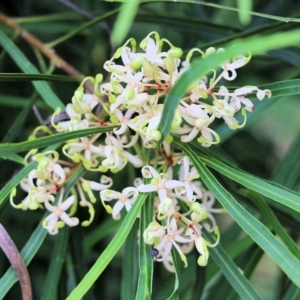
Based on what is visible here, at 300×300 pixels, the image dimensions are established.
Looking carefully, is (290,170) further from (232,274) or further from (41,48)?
(41,48)

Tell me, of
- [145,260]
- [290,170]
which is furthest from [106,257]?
[290,170]

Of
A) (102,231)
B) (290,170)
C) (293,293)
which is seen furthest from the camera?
(102,231)

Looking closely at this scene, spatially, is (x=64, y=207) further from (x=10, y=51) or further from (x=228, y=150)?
(x=228, y=150)

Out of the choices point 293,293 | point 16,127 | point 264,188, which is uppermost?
point 16,127

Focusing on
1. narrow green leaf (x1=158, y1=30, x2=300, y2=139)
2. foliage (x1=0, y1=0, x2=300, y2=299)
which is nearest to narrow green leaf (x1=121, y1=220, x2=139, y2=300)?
foliage (x1=0, y1=0, x2=300, y2=299)

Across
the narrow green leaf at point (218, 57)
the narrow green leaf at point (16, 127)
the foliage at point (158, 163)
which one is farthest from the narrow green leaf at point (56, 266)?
the narrow green leaf at point (218, 57)

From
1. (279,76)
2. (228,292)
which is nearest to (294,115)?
(279,76)
